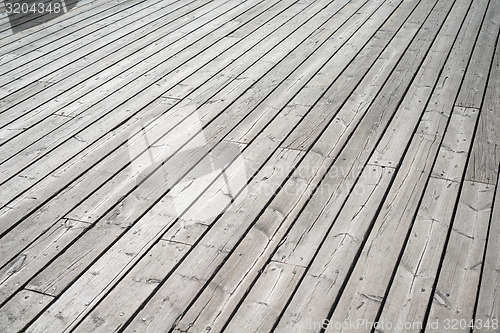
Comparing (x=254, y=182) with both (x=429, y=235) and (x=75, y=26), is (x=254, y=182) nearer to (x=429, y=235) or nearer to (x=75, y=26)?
(x=429, y=235)

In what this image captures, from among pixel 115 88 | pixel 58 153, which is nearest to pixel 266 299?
pixel 58 153

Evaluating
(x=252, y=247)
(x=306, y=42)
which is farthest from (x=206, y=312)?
(x=306, y=42)

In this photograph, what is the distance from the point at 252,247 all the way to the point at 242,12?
309 cm

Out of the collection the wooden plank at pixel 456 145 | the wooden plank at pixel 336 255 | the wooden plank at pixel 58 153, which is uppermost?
the wooden plank at pixel 58 153

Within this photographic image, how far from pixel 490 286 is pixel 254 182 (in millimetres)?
983

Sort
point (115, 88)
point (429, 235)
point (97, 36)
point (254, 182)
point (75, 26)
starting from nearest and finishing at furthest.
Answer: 1. point (429, 235)
2. point (254, 182)
3. point (115, 88)
4. point (97, 36)
5. point (75, 26)

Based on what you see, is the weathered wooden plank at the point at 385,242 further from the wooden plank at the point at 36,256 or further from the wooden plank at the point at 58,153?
the wooden plank at the point at 58,153

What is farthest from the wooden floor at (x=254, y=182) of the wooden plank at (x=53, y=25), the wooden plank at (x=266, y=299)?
the wooden plank at (x=53, y=25)

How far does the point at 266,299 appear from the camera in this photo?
181 cm

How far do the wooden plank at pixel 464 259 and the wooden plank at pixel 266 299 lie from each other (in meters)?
0.44

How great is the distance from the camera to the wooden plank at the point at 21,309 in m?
1.77

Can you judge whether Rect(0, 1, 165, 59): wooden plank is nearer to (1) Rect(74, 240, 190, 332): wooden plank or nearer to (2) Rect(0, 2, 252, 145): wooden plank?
(2) Rect(0, 2, 252, 145): wooden plank

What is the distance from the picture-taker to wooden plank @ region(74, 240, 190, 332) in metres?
1.76

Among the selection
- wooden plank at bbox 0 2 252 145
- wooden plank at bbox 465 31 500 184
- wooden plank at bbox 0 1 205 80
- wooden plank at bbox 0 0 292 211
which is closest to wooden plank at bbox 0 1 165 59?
wooden plank at bbox 0 1 205 80
